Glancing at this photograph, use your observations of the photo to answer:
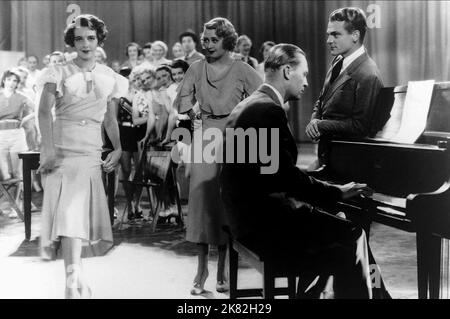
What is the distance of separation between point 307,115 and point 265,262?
906cm

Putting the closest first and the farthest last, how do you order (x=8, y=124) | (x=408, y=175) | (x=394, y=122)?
1. (x=408, y=175)
2. (x=394, y=122)
3. (x=8, y=124)

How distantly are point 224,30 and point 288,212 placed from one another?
1.38 metres

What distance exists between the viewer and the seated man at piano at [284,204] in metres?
2.45

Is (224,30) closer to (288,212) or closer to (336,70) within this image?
(336,70)

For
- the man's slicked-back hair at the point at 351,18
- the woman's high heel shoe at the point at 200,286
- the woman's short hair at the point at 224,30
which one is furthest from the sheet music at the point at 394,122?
the woman's high heel shoe at the point at 200,286

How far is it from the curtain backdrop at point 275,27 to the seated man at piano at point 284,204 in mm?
5401

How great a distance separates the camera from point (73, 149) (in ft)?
10.7

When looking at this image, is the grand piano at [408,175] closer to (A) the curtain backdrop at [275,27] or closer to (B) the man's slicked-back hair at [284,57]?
(B) the man's slicked-back hair at [284,57]

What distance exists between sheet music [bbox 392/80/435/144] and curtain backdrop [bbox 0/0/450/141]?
15.4ft

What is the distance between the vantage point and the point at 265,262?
241cm

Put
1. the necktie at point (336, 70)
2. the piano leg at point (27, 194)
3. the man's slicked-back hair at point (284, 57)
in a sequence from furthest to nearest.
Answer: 1. the piano leg at point (27, 194)
2. the necktie at point (336, 70)
3. the man's slicked-back hair at point (284, 57)

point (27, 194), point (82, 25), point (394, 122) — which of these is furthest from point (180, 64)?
point (394, 122)

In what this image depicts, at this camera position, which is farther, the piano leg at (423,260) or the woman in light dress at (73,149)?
the woman in light dress at (73,149)

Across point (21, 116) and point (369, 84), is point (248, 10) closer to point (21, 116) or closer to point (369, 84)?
point (21, 116)
